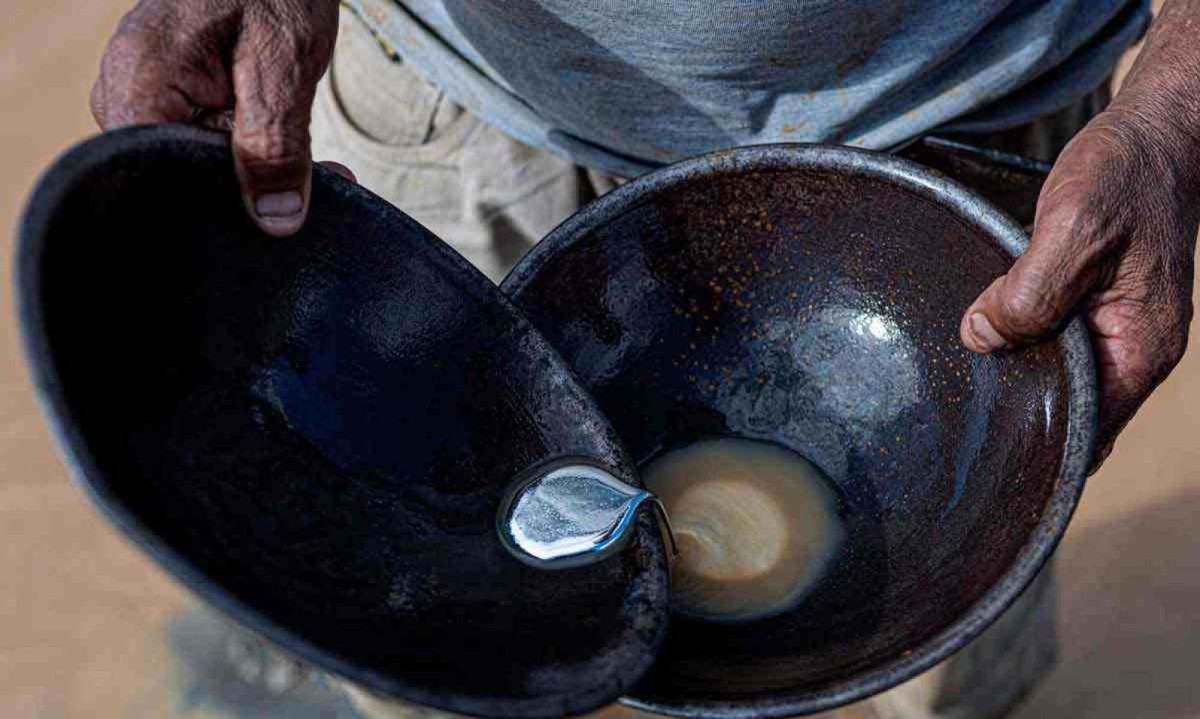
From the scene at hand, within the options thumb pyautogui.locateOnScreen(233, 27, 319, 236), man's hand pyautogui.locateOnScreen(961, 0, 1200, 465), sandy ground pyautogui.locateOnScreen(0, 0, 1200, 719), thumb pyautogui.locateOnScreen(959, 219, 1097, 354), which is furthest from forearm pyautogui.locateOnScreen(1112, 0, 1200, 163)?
sandy ground pyautogui.locateOnScreen(0, 0, 1200, 719)

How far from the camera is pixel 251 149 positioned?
103cm

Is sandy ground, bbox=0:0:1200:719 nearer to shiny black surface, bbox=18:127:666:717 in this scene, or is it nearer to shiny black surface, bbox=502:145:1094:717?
shiny black surface, bbox=502:145:1094:717

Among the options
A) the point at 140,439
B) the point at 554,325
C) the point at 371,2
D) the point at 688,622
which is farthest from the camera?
the point at 371,2

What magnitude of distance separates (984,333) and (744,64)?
0.35m

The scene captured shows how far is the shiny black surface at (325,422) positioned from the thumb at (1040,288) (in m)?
0.34

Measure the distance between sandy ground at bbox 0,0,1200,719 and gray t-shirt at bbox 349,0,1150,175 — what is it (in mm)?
1089

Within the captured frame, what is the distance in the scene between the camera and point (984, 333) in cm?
114

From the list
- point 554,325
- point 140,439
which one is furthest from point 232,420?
point 554,325

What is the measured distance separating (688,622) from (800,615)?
99 mm

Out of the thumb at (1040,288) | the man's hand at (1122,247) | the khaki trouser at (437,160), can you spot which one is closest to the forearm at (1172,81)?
the man's hand at (1122,247)

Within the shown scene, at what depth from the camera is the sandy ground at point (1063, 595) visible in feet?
6.96

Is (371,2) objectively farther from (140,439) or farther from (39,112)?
(39,112)

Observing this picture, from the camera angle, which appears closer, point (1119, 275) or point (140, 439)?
point (140, 439)

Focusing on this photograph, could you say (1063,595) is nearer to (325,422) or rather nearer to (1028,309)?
(1028,309)
